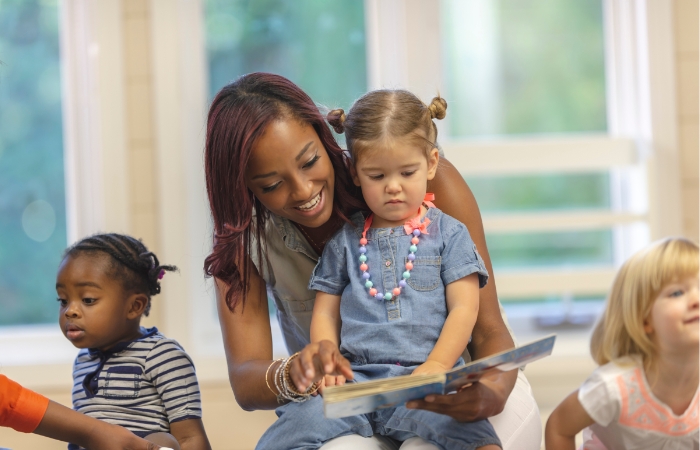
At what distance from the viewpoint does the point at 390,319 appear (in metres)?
1.59

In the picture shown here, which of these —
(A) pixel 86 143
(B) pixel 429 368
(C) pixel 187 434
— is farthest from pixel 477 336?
(A) pixel 86 143

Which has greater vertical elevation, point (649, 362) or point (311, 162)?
point (311, 162)

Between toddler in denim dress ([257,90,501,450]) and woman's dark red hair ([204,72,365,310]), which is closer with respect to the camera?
toddler in denim dress ([257,90,501,450])

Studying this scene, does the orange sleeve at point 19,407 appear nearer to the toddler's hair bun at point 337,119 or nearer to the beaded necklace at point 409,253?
the beaded necklace at point 409,253

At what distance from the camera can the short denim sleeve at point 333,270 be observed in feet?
5.52

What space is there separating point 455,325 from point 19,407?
1.03m

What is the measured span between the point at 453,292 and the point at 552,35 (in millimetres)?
1847

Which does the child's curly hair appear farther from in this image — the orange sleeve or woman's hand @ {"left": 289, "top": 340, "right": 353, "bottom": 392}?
woman's hand @ {"left": 289, "top": 340, "right": 353, "bottom": 392}

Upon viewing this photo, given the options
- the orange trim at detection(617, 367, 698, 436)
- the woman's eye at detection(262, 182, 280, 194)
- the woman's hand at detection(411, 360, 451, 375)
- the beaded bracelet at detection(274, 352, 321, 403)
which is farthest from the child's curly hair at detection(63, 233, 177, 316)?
the orange trim at detection(617, 367, 698, 436)

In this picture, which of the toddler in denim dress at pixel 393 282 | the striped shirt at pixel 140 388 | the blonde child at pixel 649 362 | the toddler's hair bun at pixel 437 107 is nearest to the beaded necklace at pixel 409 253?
the toddler in denim dress at pixel 393 282

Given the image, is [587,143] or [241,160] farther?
[587,143]

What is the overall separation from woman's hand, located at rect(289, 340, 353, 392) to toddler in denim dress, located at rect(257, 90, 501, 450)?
0.19 metres

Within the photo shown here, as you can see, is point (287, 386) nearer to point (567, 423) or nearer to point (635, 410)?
point (567, 423)

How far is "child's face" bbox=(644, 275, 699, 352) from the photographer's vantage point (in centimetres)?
149
